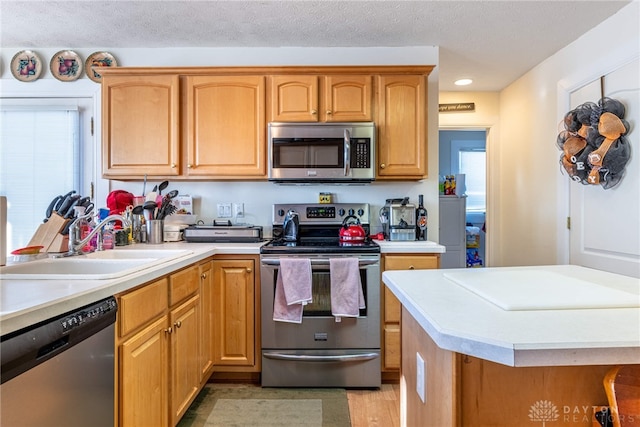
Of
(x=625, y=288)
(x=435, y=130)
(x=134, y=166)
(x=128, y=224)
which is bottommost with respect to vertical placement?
(x=625, y=288)

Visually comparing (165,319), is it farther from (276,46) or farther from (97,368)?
(276,46)

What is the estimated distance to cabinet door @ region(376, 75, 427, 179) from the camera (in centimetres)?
250

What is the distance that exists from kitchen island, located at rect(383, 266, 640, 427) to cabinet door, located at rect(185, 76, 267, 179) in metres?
1.80

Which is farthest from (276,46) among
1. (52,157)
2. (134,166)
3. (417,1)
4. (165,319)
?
(165,319)

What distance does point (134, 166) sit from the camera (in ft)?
8.27

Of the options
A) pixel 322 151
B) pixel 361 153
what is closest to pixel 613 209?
pixel 361 153

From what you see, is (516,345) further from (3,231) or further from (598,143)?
(598,143)

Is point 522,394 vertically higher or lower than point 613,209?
lower

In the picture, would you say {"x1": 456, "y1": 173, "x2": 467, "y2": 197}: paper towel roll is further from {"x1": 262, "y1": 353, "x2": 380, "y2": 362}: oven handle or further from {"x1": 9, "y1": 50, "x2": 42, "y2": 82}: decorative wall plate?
{"x1": 9, "y1": 50, "x2": 42, "y2": 82}: decorative wall plate

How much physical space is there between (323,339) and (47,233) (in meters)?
1.63

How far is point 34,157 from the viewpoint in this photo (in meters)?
2.77

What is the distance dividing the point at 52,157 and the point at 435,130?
10.2 ft

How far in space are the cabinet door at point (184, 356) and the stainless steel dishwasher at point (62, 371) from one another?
1.55 ft

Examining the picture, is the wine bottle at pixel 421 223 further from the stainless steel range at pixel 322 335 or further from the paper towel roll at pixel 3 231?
the paper towel roll at pixel 3 231
